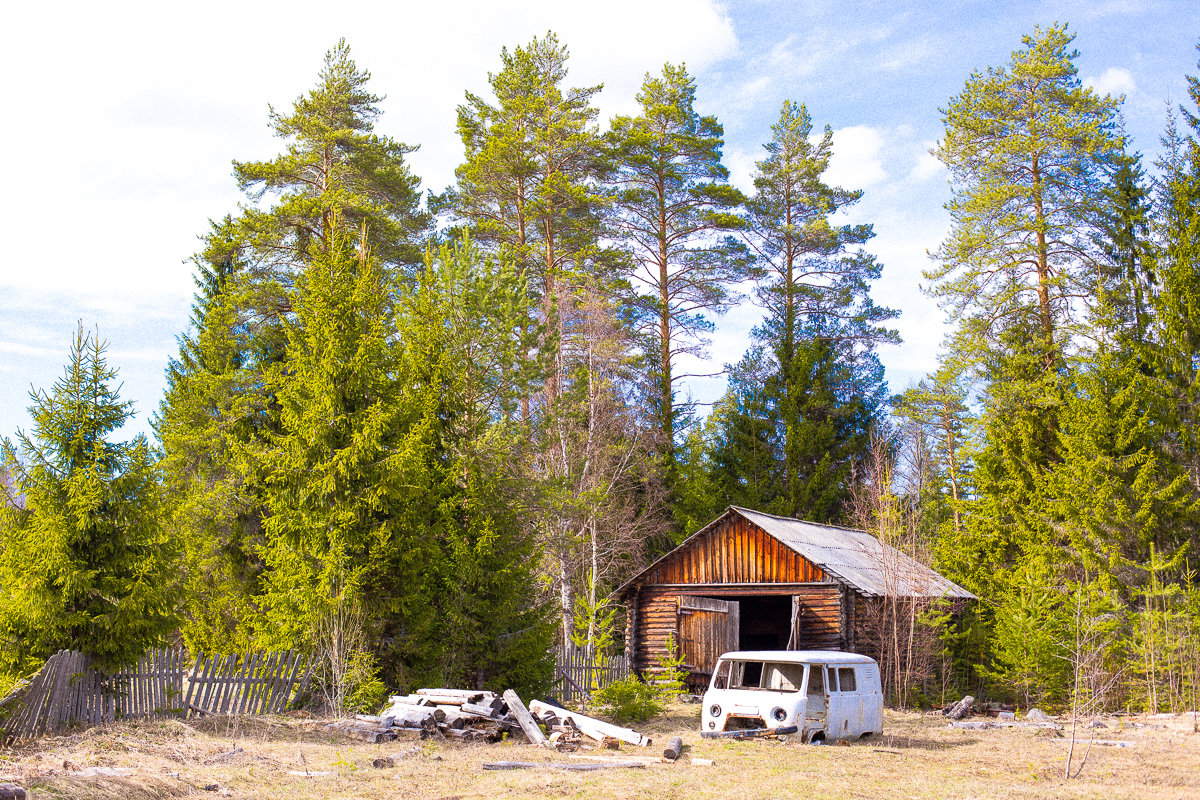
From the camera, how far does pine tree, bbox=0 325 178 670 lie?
14.8 m

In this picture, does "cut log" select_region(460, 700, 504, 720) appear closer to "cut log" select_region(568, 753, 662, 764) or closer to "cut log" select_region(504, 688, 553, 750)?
"cut log" select_region(504, 688, 553, 750)

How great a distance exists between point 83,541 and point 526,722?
8169mm

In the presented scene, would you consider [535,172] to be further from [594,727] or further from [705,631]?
[594,727]

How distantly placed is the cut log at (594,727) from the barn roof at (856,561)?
33.7 ft

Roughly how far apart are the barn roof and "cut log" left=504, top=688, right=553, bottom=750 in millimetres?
11106

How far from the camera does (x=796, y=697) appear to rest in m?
15.6

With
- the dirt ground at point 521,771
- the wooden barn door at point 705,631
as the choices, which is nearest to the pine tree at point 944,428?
the wooden barn door at point 705,631

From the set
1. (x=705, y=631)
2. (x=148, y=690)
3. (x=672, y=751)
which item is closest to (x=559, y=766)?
(x=672, y=751)

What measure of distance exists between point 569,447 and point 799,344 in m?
14.6

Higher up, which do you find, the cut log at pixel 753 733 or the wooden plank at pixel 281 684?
the wooden plank at pixel 281 684

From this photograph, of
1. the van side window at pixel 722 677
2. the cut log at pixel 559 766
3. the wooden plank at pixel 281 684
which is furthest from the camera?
the wooden plank at pixel 281 684

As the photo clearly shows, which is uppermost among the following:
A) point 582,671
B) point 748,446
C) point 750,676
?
point 748,446

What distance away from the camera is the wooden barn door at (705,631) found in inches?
988

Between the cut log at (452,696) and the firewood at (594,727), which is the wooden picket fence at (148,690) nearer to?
the cut log at (452,696)
